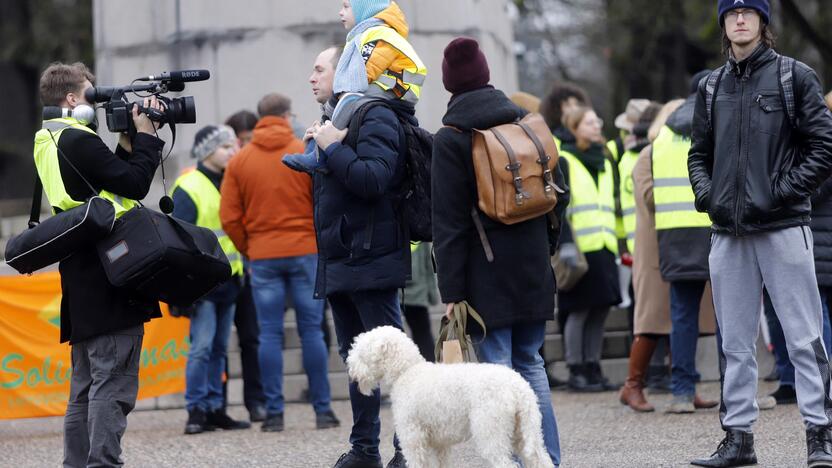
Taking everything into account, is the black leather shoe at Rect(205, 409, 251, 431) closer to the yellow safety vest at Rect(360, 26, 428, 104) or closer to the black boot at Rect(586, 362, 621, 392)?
the black boot at Rect(586, 362, 621, 392)

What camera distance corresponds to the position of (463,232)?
596 centimetres

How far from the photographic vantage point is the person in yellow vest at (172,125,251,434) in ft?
30.9

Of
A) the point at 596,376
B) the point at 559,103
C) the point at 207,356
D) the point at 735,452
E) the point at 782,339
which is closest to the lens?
the point at 735,452

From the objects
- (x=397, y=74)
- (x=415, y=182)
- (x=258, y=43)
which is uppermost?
(x=258, y=43)

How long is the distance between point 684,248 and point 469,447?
211 centimetres

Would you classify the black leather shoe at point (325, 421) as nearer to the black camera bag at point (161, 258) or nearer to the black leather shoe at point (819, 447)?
the black camera bag at point (161, 258)

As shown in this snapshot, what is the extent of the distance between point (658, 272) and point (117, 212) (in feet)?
14.8

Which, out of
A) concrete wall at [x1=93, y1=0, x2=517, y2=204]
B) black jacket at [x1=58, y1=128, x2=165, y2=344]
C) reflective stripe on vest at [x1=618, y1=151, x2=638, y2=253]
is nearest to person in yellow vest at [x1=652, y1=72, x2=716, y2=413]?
reflective stripe on vest at [x1=618, y1=151, x2=638, y2=253]

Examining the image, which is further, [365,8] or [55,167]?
[365,8]

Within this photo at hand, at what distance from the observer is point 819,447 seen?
6.21 meters

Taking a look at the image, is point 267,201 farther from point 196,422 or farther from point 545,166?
point 545,166

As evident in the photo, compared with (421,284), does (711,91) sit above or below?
above

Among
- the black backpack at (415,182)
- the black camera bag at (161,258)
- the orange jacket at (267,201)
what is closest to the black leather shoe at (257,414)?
the orange jacket at (267,201)

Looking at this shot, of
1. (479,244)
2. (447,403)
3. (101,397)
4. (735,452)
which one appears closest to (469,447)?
(735,452)
